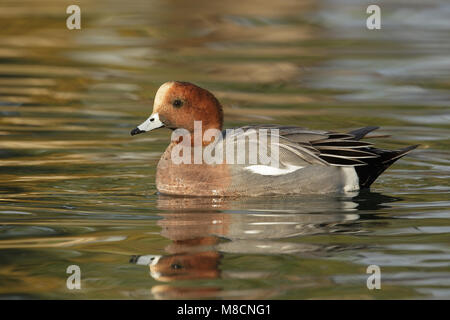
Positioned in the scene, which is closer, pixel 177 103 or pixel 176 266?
pixel 176 266

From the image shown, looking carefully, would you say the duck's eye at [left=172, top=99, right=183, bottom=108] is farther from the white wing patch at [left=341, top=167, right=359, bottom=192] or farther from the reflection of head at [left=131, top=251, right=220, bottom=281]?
the reflection of head at [left=131, top=251, right=220, bottom=281]

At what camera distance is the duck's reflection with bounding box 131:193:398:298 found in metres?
5.40

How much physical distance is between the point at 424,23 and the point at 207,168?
8982 mm

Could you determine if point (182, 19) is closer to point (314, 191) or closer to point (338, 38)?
point (338, 38)

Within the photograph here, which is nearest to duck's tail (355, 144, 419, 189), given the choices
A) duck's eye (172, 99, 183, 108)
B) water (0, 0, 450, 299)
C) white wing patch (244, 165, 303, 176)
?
water (0, 0, 450, 299)

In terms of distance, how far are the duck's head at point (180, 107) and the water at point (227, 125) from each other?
0.53m

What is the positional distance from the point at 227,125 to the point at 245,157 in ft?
8.44

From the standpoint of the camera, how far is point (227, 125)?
31.9 ft

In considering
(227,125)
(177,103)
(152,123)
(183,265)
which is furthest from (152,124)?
(227,125)

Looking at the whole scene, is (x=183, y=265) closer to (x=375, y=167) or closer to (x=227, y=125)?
(x=375, y=167)

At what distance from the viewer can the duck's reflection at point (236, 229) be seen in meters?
5.40

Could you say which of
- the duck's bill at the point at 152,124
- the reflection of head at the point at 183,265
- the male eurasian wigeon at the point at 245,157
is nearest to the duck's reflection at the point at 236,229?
the reflection of head at the point at 183,265
